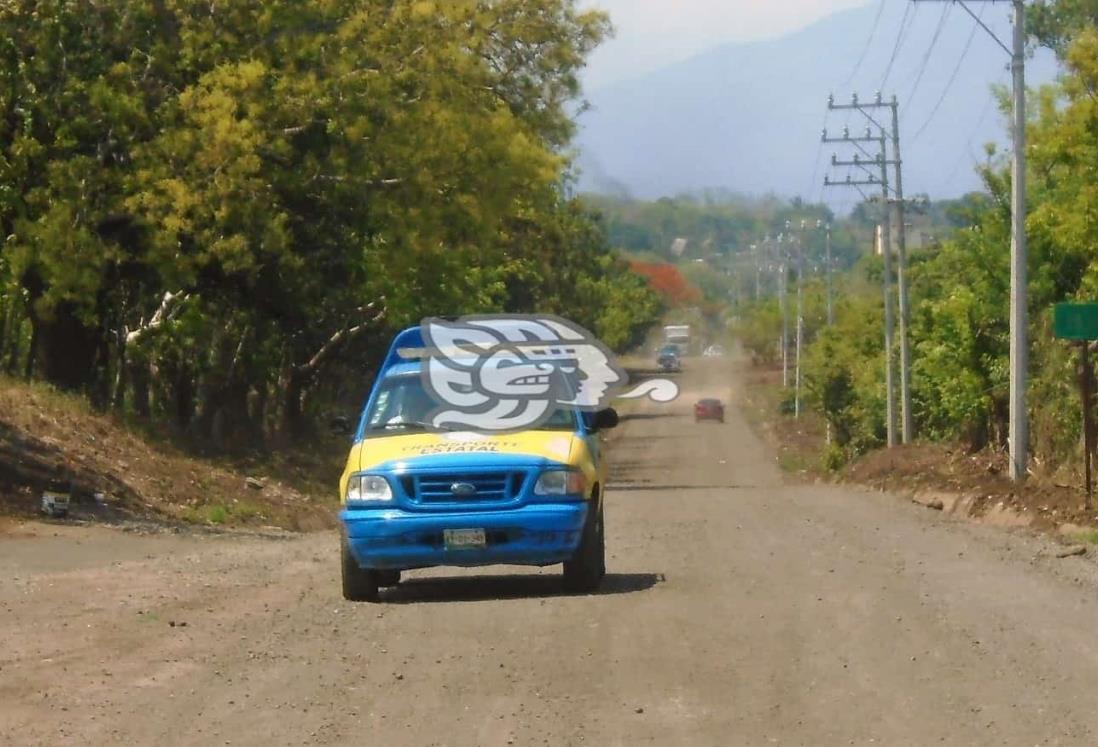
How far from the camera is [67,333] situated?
1298 inches

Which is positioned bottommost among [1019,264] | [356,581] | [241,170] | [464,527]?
[356,581]

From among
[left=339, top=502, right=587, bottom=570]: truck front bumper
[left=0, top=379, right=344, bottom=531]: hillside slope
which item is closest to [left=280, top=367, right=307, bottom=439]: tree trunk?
[left=0, top=379, right=344, bottom=531]: hillside slope

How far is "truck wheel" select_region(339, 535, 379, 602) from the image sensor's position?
14531 mm

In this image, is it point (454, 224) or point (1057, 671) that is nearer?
point (1057, 671)

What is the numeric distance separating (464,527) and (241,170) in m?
17.6

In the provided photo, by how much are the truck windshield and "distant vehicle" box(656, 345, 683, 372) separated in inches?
Result: 3452

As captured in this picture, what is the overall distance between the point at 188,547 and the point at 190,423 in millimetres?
18150

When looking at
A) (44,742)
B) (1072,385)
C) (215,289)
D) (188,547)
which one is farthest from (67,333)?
(44,742)

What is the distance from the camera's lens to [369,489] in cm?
1438

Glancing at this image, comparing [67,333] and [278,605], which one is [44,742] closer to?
[278,605]

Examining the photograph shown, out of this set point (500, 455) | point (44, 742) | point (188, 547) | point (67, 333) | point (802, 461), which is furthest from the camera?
point (802, 461)

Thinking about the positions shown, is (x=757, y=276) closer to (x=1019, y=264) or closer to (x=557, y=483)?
(x=1019, y=264)

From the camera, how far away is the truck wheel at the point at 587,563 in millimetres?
14469

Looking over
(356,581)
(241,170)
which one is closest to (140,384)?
(241,170)
